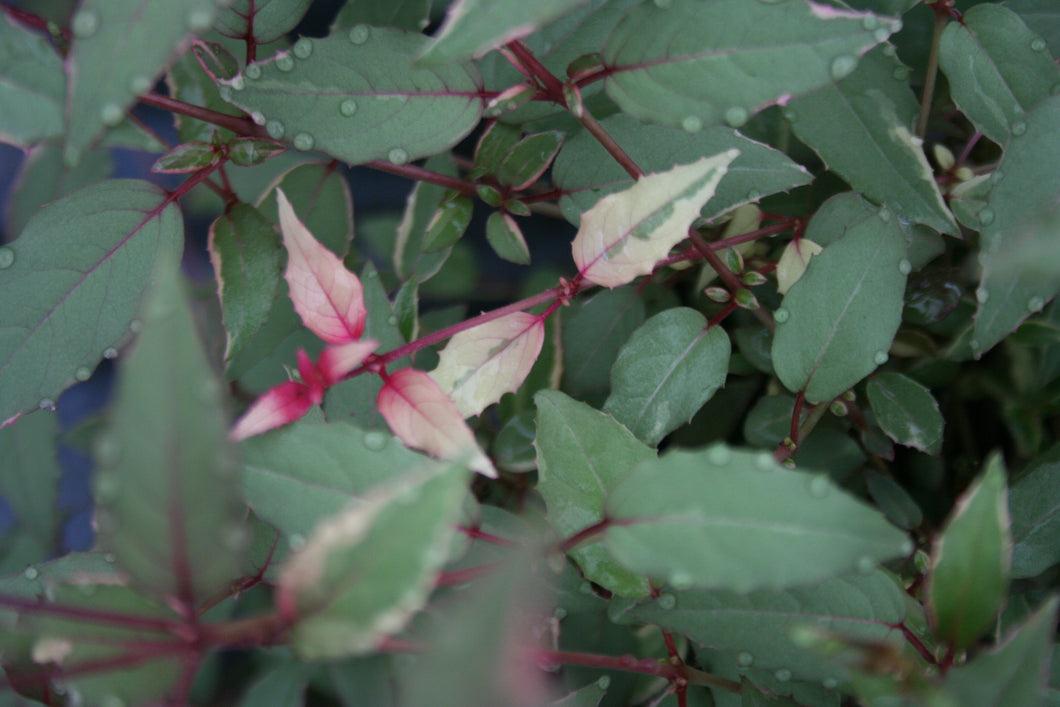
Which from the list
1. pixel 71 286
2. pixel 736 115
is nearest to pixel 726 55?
pixel 736 115

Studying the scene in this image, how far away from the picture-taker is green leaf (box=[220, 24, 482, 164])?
0.47 m

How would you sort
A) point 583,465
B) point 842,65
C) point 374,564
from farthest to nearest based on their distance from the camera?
1. point 583,465
2. point 842,65
3. point 374,564

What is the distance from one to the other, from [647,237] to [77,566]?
46cm

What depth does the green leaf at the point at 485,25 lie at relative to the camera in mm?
313

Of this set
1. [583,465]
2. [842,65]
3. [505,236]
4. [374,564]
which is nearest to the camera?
[374,564]

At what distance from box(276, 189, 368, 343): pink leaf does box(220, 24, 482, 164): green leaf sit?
0.06m

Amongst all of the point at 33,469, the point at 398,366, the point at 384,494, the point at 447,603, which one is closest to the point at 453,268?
the point at 398,366

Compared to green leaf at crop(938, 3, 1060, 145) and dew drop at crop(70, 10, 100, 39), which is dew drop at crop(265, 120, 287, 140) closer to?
dew drop at crop(70, 10, 100, 39)

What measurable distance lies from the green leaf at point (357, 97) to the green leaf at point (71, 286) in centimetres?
13

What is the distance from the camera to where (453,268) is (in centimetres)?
93

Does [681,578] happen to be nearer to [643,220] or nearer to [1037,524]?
[643,220]

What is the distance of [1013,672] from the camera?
309 mm

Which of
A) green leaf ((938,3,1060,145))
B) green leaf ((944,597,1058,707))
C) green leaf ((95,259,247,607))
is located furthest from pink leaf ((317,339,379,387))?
green leaf ((938,3,1060,145))

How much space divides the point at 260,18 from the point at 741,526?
503mm
